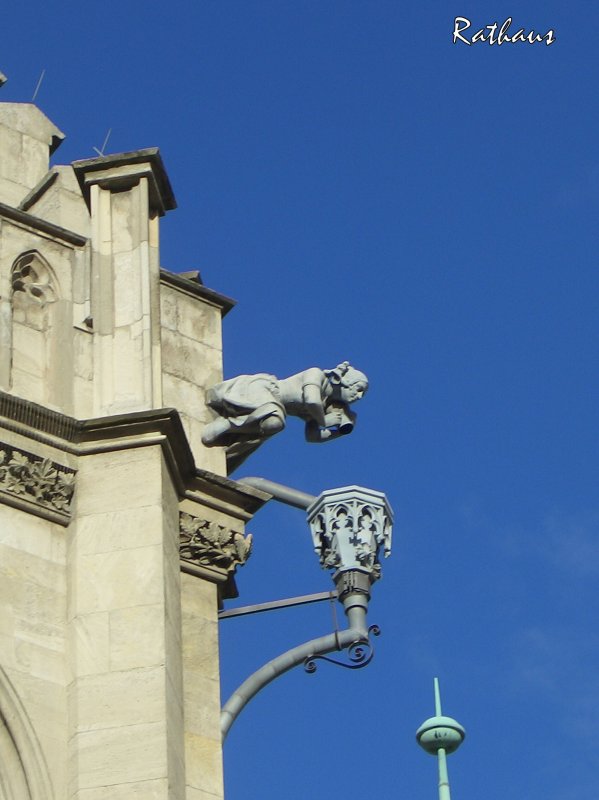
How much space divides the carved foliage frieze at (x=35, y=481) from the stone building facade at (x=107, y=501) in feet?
0.06

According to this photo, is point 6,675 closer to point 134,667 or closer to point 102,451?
point 134,667

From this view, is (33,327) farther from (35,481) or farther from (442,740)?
(442,740)

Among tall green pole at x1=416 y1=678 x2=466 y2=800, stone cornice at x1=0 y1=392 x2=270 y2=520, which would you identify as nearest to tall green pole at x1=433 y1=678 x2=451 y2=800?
tall green pole at x1=416 y1=678 x2=466 y2=800

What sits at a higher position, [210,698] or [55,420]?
[55,420]

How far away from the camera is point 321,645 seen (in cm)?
2002

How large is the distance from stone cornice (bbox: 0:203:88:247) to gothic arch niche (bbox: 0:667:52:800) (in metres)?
4.53

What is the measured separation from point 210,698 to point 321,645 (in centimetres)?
99

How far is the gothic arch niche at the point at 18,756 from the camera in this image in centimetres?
1830

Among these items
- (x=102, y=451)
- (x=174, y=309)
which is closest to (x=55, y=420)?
(x=102, y=451)

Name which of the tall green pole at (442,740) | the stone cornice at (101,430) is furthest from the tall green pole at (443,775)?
the stone cornice at (101,430)

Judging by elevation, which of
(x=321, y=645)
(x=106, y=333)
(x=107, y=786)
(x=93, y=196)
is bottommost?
(x=107, y=786)

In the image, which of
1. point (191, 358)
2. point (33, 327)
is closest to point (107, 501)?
point (33, 327)

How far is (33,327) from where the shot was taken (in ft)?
69.7

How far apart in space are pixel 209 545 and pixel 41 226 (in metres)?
3.16
